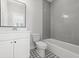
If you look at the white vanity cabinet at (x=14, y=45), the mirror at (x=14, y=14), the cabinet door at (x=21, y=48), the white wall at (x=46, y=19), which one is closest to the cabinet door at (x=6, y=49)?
the white vanity cabinet at (x=14, y=45)

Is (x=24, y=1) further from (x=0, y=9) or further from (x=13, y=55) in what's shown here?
(x=13, y=55)

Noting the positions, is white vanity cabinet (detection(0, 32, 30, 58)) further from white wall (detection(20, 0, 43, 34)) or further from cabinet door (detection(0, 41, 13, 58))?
white wall (detection(20, 0, 43, 34))

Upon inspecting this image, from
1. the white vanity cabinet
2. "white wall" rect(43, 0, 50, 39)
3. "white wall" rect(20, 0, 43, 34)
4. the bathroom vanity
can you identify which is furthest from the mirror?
"white wall" rect(43, 0, 50, 39)

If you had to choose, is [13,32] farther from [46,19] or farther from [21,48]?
[46,19]

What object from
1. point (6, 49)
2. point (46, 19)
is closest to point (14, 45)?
point (6, 49)

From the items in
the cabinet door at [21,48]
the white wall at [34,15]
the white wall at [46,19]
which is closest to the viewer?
the cabinet door at [21,48]

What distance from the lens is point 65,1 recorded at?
248cm

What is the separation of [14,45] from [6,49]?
0.58 feet

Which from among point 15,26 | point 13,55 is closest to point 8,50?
point 13,55

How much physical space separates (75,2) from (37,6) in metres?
1.62

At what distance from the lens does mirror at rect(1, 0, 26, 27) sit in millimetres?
1919

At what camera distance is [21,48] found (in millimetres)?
1445

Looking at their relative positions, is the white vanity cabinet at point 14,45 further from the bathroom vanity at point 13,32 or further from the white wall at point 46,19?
the white wall at point 46,19

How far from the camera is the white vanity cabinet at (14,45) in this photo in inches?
45.6
